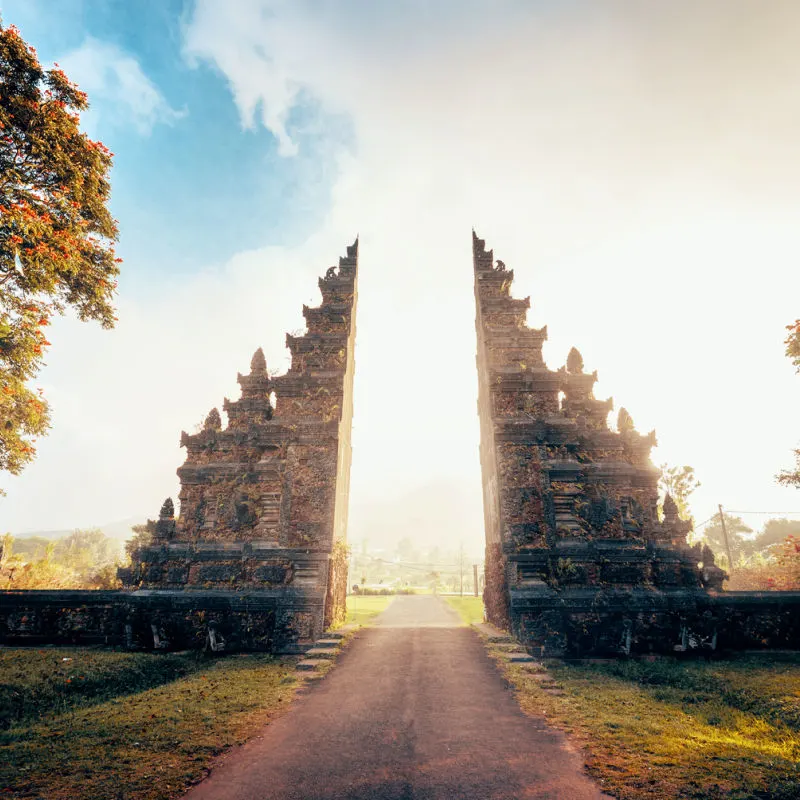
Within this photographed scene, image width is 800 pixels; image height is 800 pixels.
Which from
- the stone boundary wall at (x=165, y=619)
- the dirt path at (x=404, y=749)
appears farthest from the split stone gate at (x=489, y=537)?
the dirt path at (x=404, y=749)

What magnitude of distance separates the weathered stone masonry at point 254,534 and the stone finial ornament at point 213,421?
51 millimetres

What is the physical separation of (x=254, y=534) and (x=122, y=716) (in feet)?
23.5

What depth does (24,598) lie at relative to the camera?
11984mm

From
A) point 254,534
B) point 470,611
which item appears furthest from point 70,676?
point 470,611

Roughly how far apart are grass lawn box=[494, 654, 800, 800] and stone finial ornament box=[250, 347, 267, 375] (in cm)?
1391

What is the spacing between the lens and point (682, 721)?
257 inches

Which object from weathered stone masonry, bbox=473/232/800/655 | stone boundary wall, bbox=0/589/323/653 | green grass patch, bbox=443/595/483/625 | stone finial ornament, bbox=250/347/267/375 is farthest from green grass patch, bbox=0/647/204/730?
stone finial ornament, bbox=250/347/267/375

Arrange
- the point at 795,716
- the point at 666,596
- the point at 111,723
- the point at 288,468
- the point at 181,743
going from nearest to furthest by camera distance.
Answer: the point at 181,743
the point at 111,723
the point at 795,716
the point at 666,596
the point at 288,468

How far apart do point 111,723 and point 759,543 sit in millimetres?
78915

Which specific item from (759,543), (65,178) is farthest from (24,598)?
(759,543)

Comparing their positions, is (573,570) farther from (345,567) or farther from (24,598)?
(24,598)

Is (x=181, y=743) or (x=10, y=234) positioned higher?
(x=10, y=234)

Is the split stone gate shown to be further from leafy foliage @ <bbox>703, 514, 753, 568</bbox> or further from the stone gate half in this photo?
leafy foliage @ <bbox>703, 514, 753, 568</bbox>

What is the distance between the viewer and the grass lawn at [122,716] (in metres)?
4.54
